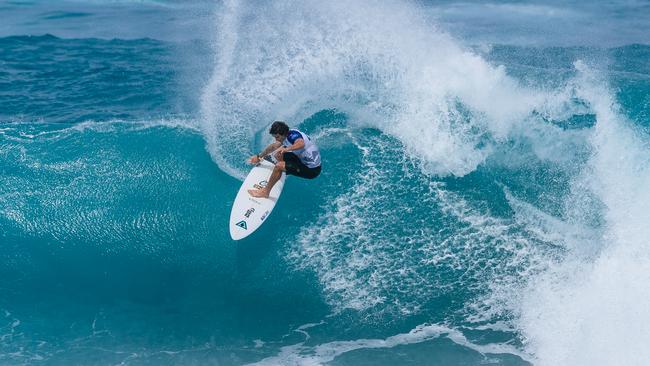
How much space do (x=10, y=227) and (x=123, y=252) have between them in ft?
8.72

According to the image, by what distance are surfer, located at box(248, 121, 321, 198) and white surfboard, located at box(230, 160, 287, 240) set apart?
16 centimetres

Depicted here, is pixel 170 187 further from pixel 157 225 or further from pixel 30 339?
pixel 30 339

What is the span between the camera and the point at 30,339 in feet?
31.2

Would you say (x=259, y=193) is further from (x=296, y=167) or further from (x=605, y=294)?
(x=605, y=294)

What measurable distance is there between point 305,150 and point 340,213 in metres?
1.68

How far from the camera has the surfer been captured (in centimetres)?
1030

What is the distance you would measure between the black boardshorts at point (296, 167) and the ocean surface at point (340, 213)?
0.95m

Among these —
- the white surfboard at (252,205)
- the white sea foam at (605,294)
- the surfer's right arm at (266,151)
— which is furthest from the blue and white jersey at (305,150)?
the white sea foam at (605,294)

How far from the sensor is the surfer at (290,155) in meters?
10.3

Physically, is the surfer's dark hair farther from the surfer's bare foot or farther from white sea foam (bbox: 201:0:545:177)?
white sea foam (bbox: 201:0:545:177)

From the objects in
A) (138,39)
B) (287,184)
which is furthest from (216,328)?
(138,39)

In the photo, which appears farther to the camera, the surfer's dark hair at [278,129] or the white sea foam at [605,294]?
the surfer's dark hair at [278,129]

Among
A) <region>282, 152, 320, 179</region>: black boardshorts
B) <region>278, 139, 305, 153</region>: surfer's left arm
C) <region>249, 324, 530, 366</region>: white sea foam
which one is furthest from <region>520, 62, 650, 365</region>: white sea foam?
<region>278, 139, 305, 153</region>: surfer's left arm

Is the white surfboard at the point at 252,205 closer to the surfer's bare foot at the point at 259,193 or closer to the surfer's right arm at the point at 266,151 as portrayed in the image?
the surfer's bare foot at the point at 259,193
